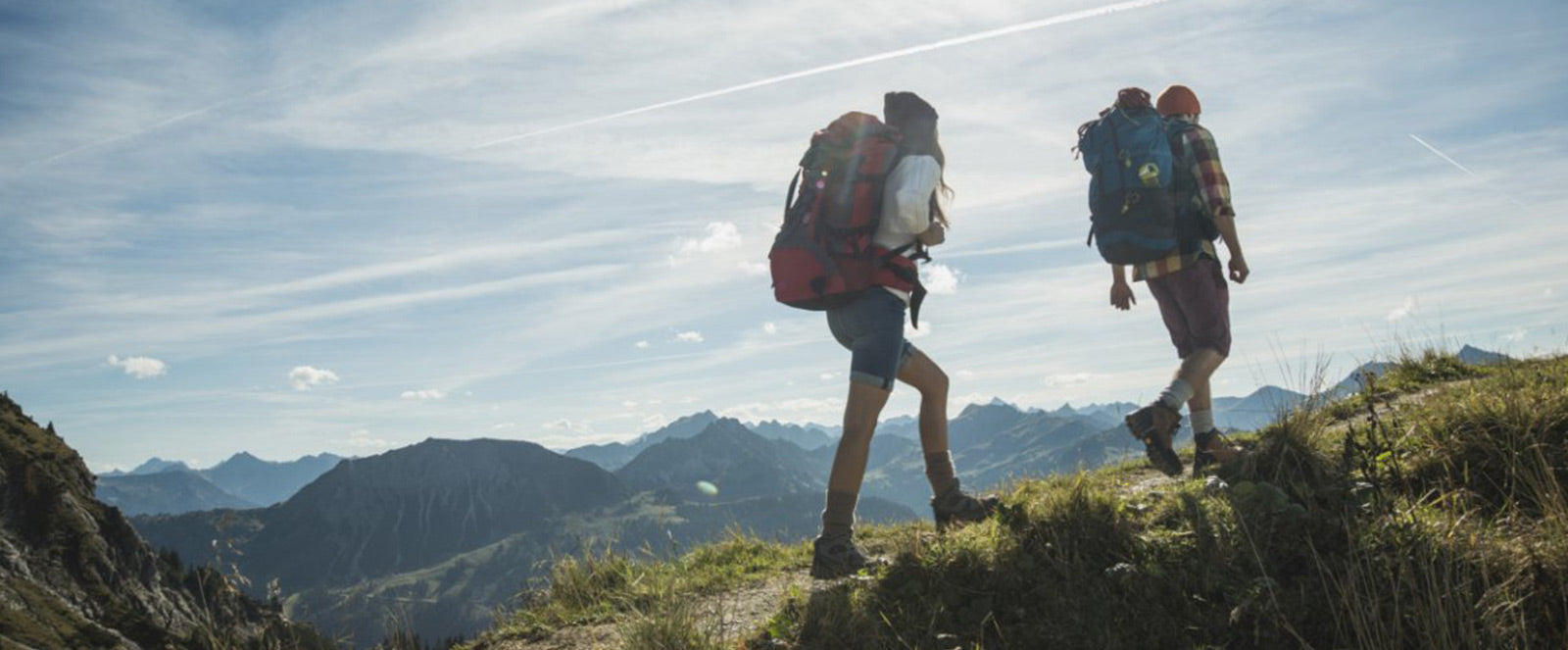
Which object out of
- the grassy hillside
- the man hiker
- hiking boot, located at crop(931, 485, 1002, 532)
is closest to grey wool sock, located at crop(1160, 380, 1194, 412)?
the man hiker

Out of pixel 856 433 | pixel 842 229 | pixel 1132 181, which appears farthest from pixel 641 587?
pixel 1132 181

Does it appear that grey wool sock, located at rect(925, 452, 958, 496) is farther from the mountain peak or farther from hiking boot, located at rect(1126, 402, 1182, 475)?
the mountain peak

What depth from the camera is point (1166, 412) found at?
19.9 feet

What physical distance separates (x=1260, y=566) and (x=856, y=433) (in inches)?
85.8

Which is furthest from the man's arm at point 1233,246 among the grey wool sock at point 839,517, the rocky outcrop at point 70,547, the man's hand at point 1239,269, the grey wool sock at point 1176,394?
the rocky outcrop at point 70,547

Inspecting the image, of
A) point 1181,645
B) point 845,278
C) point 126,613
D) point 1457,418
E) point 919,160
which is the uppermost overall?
point 919,160

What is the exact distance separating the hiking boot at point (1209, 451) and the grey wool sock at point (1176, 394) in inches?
12.8

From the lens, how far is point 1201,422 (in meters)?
6.39

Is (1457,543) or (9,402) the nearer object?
(1457,543)

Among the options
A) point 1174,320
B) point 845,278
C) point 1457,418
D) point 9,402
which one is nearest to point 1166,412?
point 1174,320

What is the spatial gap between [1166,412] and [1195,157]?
213 centimetres

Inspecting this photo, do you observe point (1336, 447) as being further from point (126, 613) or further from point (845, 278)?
point (126, 613)

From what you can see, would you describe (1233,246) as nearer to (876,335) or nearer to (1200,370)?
(1200,370)

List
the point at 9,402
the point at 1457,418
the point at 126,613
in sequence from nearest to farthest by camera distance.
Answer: the point at 1457,418
the point at 126,613
the point at 9,402
